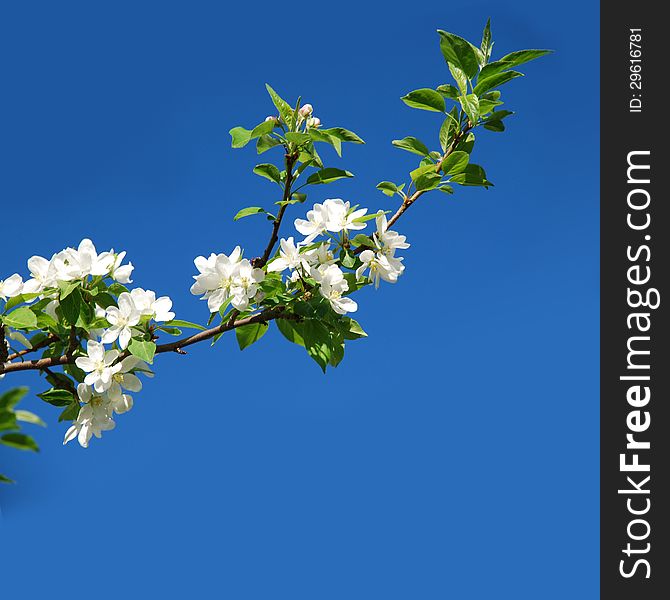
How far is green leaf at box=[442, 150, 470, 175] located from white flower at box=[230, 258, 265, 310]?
389 mm

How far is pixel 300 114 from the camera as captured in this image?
127cm

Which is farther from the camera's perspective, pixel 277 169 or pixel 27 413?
pixel 277 169

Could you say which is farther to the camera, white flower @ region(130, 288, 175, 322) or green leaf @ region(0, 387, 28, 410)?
white flower @ region(130, 288, 175, 322)

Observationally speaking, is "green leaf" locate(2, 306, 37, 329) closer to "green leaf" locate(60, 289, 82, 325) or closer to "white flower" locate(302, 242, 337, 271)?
"green leaf" locate(60, 289, 82, 325)

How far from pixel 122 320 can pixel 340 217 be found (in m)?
0.39

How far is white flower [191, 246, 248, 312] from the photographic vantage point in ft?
4.00

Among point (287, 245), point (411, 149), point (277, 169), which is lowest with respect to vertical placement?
point (287, 245)

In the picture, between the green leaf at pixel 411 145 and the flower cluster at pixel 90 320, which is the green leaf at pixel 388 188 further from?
the flower cluster at pixel 90 320

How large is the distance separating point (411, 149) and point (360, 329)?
0.35m

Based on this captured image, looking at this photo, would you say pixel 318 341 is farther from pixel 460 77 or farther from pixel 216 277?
pixel 460 77

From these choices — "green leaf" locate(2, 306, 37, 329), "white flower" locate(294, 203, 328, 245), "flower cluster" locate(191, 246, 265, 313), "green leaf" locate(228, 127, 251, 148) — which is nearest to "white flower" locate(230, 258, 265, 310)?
"flower cluster" locate(191, 246, 265, 313)

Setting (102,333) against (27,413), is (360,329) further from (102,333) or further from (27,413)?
(27,413)

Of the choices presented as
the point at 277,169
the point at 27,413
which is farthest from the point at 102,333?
the point at 27,413

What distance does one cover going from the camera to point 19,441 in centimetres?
70
